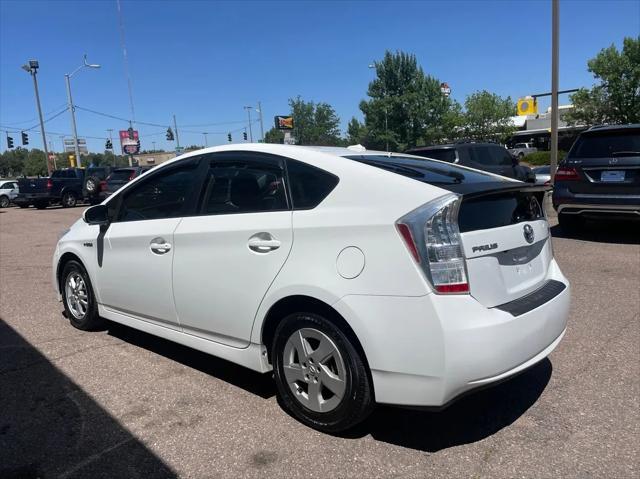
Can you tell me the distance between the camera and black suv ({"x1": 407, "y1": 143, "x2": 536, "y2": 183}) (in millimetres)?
10992

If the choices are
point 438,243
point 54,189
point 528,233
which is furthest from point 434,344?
point 54,189

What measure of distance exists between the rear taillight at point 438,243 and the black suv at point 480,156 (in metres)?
7.71

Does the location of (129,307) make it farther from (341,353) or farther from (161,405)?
(341,353)

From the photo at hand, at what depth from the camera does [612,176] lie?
793 cm

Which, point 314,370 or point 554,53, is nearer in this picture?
point 314,370

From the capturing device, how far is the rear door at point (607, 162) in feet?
25.3

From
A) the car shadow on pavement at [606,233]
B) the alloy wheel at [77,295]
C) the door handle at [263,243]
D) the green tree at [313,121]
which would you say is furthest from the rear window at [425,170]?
the green tree at [313,121]

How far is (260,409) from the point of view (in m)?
3.30

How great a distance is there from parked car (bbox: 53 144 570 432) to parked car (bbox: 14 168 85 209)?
24662 millimetres

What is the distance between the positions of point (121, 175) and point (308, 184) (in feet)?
72.7

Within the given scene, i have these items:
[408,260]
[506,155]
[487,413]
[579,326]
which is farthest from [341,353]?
[506,155]

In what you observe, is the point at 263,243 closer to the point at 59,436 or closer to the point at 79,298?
the point at 59,436

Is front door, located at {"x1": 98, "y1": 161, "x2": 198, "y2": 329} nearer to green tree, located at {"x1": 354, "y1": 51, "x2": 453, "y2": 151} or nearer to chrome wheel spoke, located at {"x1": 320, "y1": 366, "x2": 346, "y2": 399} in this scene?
chrome wheel spoke, located at {"x1": 320, "y1": 366, "x2": 346, "y2": 399}

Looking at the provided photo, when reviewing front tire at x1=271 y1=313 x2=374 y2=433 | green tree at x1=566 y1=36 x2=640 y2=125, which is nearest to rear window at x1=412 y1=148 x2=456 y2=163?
front tire at x1=271 y1=313 x2=374 y2=433
